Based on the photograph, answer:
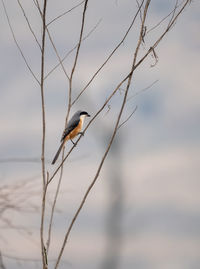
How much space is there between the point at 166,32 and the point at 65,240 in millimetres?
1099

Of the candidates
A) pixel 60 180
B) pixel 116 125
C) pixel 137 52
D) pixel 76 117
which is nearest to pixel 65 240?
pixel 60 180

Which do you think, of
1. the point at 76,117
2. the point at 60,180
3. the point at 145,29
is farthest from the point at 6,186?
the point at 76,117

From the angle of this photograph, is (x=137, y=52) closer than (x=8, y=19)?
Yes

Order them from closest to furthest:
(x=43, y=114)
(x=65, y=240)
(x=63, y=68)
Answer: (x=65, y=240) → (x=43, y=114) → (x=63, y=68)

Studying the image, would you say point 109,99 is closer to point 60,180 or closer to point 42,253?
point 60,180

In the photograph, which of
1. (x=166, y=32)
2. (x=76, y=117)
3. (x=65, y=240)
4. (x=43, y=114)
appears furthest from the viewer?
(x=76, y=117)

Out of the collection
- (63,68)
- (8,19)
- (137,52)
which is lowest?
(137,52)

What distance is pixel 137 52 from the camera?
7.04ft

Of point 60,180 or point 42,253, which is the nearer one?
point 42,253

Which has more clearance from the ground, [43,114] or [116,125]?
[43,114]

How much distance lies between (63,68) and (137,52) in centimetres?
51

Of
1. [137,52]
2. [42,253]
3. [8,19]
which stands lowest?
[42,253]

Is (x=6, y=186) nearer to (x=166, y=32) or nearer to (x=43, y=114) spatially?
(x=43, y=114)

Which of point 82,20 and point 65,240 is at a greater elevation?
point 82,20
